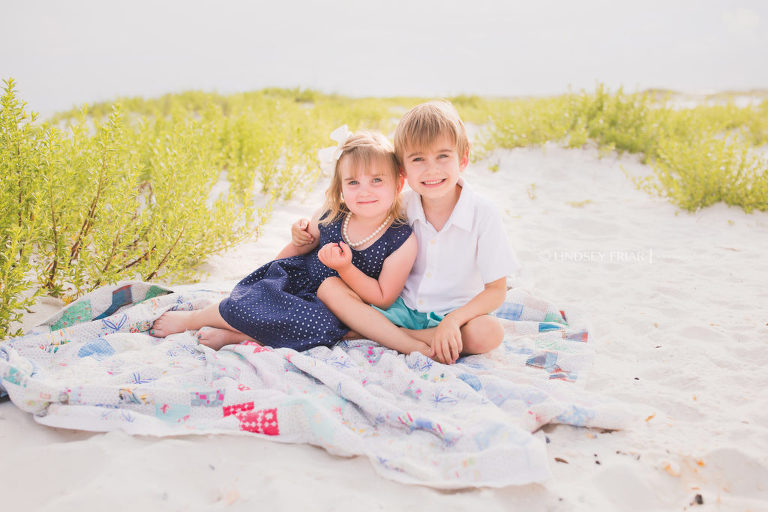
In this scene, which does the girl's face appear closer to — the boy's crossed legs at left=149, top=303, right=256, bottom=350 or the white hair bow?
the white hair bow

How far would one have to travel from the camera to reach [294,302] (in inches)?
95.7

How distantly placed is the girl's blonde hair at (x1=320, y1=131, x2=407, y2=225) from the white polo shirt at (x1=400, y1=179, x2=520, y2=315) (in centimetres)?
9

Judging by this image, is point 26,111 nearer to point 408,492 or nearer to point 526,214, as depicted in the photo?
point 408,492

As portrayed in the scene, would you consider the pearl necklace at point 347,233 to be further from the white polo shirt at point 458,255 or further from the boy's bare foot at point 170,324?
the boy's bare foot at point 170,324

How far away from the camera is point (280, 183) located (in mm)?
4730

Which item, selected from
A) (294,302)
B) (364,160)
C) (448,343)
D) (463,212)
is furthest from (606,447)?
(364,160)

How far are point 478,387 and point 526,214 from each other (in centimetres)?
290

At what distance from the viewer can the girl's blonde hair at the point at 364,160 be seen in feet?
7.99

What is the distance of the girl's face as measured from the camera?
8.01 ft

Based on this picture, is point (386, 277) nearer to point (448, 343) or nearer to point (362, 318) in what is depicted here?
point (362, 318)

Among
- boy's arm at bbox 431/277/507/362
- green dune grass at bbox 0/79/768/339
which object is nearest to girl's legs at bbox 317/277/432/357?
boy's arm at bbox 431/277/507/362

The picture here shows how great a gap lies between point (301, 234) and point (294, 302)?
1.51ft

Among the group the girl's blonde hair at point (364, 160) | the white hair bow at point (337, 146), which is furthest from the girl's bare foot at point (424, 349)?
the white hair bow at point (337, 146)

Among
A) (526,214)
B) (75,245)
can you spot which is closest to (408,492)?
(75,245)
